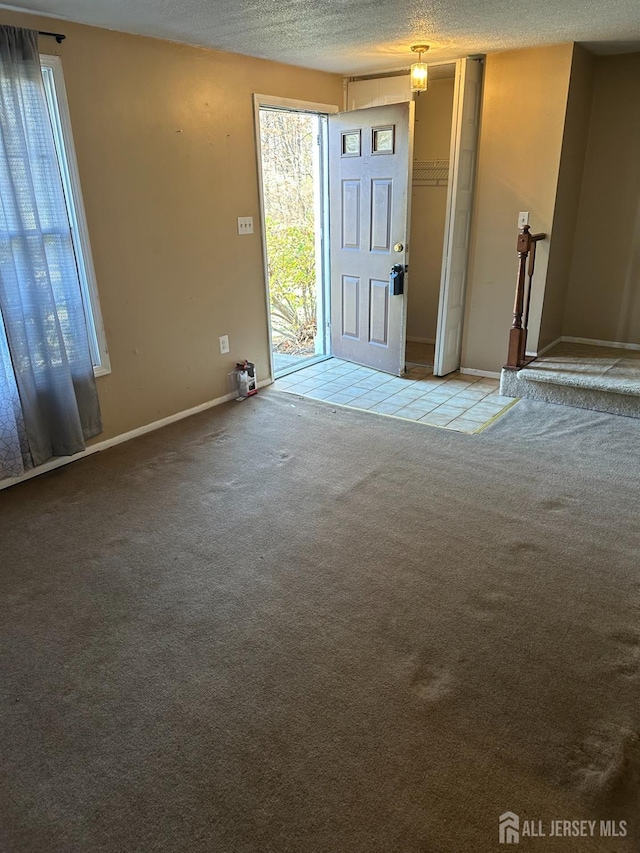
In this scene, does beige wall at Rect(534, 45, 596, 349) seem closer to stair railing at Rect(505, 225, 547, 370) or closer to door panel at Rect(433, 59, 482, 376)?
stair railing at Rect(505, 225, 547, 370)

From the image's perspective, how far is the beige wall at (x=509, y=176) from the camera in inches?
154

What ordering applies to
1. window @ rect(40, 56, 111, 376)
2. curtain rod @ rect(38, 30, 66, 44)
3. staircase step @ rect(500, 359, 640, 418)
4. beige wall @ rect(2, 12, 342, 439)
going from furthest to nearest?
1. staircase step @ rect(500, 359, 640, 418)
2. beige wall @ rect(2, 12, 342, 439)
3. window @ rect(40, 56, 111, 376)
4. curtain rod @ rect(38, 30, 66, 44)

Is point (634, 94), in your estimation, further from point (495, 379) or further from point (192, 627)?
point (192, 627)

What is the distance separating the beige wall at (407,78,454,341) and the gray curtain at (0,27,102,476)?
347 cm

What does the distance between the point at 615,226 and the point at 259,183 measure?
2.81m

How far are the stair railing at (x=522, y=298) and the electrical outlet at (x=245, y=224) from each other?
190cm

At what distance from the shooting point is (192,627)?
213 centimetres

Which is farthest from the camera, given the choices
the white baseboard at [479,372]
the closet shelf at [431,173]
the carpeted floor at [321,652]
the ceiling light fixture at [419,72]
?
the closet shelf at [431,173]

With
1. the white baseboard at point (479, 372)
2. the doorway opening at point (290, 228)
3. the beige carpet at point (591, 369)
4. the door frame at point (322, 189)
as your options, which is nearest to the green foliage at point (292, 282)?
the doorway opening at point (290, 228)

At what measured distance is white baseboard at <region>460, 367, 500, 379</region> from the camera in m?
4.73

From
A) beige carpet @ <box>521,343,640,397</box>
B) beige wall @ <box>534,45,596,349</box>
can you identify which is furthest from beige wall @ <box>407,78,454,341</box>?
beige carpet @ <box>521,343,640,397</box>

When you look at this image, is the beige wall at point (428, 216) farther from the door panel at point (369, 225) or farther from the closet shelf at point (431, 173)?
the door panel at point (369, 225)

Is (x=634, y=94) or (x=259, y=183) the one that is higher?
(x=634, y=94)

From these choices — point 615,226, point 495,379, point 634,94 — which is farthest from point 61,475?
point 634,94
